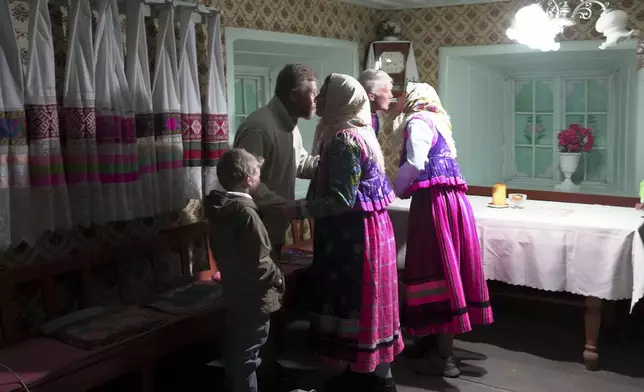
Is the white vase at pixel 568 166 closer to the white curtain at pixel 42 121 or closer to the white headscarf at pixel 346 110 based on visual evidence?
the white headscarf at pixel 346 110

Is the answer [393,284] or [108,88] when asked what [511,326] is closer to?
[393,284]

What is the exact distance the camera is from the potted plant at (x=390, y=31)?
499cm

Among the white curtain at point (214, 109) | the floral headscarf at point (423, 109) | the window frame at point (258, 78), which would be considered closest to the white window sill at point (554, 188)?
the floral headscarf at point (423, 109)

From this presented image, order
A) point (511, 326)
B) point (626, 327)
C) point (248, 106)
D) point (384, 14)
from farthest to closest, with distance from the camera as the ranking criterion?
point (384, 14)
point (248, 106)
point (511, 326)
point (626, 327)

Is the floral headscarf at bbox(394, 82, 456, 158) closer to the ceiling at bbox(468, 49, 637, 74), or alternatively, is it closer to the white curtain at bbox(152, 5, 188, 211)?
the white curtain at bbox(152, 5, 188, 211)

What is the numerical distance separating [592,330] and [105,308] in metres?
2.44

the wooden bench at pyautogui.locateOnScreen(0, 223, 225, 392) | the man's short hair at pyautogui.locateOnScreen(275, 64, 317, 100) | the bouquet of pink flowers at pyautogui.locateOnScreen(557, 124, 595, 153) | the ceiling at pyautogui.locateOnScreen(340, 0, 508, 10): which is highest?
the ceiling at pyautogui.locateOnScreen(340, 0, 508, 10)

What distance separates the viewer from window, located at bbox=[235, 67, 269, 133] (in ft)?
15.1

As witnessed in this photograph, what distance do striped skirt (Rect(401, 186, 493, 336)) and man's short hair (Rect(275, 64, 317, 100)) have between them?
0.83 metres

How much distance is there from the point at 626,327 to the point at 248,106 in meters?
2.90

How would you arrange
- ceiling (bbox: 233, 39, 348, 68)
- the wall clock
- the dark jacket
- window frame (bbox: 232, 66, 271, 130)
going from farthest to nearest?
the wall clock, window frame (bbox: 232, 66, 271, 130), ceiling (bbox: 233, 39, 348, 68), the dark jacket

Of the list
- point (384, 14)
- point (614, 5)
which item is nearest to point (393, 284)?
point (614, 5)

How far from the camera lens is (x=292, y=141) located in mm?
2887

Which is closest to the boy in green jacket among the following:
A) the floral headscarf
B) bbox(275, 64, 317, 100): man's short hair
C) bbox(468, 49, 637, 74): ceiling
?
bbox(275, 64, 317, 100): man's short hair
